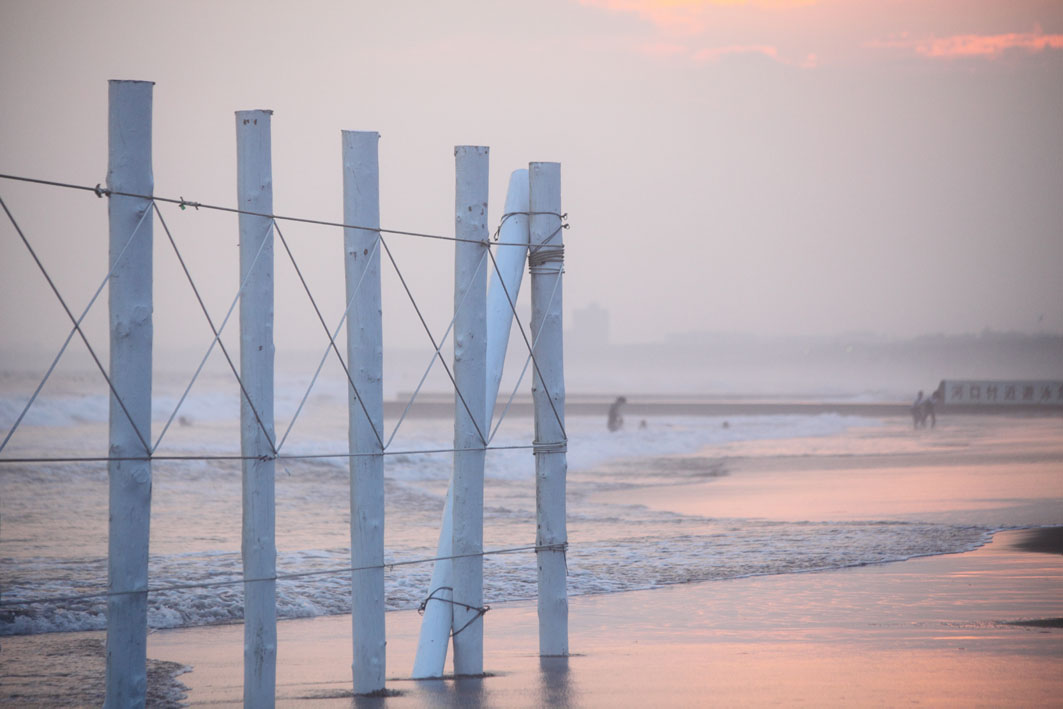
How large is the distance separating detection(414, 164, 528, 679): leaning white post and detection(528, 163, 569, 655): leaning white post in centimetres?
10

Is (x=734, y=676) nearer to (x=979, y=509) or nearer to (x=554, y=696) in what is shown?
(x=554, y=696)

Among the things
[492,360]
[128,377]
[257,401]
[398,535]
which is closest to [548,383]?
[492,360]

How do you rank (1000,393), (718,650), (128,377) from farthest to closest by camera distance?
(1000,393)
(718,650)
(128,377)

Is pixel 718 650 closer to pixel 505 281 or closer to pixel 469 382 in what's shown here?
pixel 469 382

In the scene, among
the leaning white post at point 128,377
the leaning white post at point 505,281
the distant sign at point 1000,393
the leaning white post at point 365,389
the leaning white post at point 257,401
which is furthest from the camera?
the distant sign at point 1000,393

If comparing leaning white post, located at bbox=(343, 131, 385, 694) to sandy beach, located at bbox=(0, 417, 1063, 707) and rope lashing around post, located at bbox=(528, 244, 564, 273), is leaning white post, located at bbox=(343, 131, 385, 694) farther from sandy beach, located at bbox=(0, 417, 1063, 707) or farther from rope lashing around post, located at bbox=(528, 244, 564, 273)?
rope lashing around post, located at bbox=(528, 244, 564, 273)

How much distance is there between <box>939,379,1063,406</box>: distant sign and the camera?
2204 inches

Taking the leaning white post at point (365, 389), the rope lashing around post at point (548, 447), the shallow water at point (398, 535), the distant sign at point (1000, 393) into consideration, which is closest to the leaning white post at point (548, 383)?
the rope lashing around post at point (548, 447)

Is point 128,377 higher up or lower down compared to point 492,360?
lower down

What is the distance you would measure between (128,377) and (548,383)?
2951mm

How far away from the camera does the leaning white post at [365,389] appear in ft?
21.3

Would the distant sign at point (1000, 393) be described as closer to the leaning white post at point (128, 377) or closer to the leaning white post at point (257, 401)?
the leaning white post at point (257, 401)

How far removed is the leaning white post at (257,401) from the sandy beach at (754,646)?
0.77m

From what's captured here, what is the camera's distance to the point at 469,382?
23.5ft
